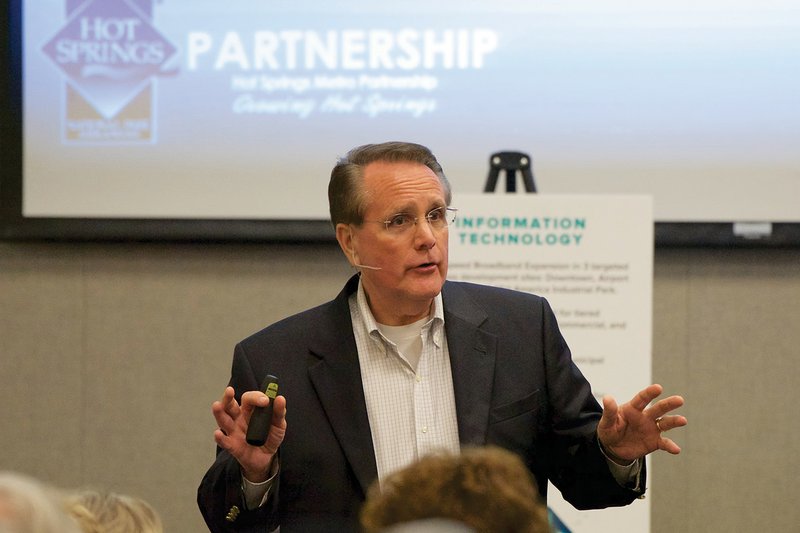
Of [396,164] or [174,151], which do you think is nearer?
[396,164]

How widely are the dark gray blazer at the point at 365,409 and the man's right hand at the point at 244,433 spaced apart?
0.10m

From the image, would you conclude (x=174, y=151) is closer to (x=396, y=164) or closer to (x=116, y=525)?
(x=396, y=164)

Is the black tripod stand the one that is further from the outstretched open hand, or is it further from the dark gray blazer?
the outstretched open hand

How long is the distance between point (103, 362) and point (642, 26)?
121 inches

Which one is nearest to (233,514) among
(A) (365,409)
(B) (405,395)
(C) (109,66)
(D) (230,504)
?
(D) (230,504)

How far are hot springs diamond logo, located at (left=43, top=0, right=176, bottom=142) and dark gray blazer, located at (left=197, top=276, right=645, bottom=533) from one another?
9.14 feet

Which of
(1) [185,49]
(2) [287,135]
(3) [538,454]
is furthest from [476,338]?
(1) [185,49]

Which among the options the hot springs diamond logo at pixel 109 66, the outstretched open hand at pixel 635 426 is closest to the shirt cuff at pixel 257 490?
the outstretched open hand at pixel 635 426

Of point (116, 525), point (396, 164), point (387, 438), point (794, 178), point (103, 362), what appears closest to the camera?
point (116, 525)

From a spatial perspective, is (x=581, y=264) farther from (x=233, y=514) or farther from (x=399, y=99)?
(x=233, y=514)

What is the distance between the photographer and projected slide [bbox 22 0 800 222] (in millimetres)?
4961

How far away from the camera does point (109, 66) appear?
524cm

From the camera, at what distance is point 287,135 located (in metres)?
5.16

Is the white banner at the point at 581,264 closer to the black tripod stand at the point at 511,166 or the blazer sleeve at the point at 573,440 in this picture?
the black tripod stand at the point at 511,166
